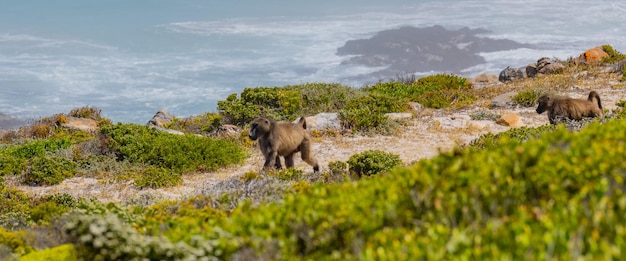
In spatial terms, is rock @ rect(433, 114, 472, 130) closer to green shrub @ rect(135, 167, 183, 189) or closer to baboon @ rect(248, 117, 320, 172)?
baboon @ rect(248, 117, 320, 172)

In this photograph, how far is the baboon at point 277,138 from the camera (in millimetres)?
12414

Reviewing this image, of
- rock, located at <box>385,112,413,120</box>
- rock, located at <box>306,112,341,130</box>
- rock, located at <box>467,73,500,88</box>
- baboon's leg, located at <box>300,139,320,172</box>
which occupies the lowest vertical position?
rock, located at <box>467,73,500,88</box>

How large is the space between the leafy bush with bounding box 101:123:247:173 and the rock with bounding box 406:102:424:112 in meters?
7.83

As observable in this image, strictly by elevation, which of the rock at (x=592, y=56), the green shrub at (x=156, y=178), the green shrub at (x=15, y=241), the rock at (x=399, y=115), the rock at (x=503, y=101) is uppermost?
the green shrub at (x=15, y=241)

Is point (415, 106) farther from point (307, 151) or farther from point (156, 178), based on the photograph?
point (156, 178)

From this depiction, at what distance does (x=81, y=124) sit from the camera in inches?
910

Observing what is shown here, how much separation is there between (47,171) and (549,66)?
24.4 meters

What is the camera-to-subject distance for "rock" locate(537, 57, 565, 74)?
31016mm

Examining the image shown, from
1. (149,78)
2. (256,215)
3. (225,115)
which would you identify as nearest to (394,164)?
(256,215)

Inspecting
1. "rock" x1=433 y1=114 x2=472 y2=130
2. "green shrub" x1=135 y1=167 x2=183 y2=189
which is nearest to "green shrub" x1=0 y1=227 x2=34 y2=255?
"green shrub" x1=135 y1=167 x2=183 y2=189

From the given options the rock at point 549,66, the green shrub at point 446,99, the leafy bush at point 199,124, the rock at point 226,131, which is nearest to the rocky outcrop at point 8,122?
the leafy bush at point 199,124

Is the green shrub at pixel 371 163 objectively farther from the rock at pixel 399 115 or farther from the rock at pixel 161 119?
the rock at pixel 161 119

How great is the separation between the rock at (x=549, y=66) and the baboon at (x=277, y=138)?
21.4 meters

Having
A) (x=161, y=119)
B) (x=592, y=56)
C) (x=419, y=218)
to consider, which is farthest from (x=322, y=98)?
(x=419, y=218)
